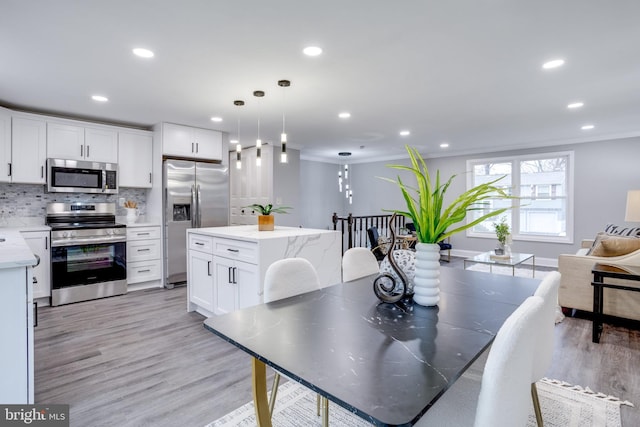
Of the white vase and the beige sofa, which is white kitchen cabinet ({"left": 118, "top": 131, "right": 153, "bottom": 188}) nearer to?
the white vase

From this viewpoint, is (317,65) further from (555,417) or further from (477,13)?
(555,417)

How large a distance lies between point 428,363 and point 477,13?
83.1 inches

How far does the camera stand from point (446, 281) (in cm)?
198

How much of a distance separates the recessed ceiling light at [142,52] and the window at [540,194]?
19.0ft

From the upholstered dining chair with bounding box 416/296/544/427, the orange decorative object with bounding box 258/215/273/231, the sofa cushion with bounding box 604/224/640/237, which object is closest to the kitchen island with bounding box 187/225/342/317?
the orange decorative object with bounding box 258/215/273/231

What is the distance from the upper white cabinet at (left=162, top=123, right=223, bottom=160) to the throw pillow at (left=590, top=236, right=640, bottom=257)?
17.0 feet

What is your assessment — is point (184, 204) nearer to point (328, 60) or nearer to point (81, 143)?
point (81, 143)

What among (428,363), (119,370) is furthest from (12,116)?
(428,363)

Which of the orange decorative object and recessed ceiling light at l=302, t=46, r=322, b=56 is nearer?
recessed ceiling light at l=302, t=46, r=322, b=56

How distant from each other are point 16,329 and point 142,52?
6.74 ft

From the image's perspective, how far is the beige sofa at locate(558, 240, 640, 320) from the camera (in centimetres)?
313

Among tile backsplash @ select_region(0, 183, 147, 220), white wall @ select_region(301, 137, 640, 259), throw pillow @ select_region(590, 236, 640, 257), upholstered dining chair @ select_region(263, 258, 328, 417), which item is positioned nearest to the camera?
upholstered dining chair @ select_region(263, 258, 328, 417)

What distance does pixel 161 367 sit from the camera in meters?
2.42

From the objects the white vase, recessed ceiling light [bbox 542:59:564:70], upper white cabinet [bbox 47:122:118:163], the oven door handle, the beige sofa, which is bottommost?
the beige sofa
